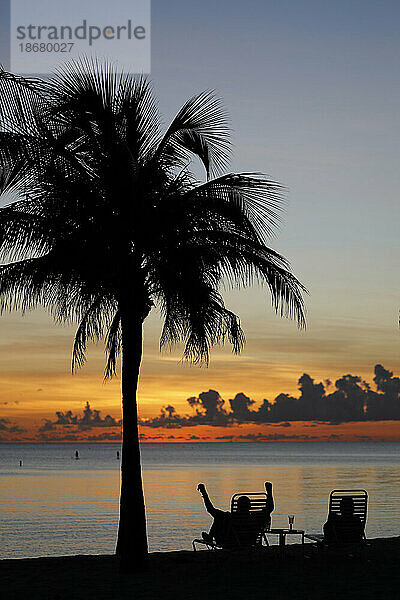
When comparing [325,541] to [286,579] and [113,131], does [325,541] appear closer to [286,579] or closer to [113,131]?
[286,579]

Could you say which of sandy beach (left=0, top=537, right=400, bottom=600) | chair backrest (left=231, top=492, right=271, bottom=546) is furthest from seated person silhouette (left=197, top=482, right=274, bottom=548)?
sandy beach (left=0, top=537, right=400, bottom=600)

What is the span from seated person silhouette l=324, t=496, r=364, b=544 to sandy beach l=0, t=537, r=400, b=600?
398mm

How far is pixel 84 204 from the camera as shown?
581 inches

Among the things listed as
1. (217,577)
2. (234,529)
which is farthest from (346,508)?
(217,577)

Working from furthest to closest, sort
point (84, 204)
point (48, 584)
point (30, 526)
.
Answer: point (30, 526) → point (84, 204) → point (48, 584)

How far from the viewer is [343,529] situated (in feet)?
50.9

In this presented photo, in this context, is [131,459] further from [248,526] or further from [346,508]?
[346,508]

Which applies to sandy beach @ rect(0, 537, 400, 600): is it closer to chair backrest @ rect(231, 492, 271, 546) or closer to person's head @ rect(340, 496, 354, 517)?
chair backrest @ rect(231, 492, 271, 546)

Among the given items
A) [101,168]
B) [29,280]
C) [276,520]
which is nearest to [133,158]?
[101,168]

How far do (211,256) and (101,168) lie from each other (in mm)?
2438

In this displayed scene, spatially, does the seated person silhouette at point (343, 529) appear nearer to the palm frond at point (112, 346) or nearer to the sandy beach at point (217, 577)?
the sandy beach at point (217, 577)

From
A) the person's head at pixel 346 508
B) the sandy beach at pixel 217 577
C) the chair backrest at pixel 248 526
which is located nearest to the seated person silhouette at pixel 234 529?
the chair backrest at pixel 248 526

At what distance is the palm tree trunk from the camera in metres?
14.9

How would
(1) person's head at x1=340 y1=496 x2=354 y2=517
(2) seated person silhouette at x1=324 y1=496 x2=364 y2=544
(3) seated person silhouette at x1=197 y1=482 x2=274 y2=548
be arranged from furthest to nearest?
(1) person's head at x1=340 y1=496 x2=354 y2=517, (2) seated person silhouette at x1=324 y1=496 x2=364 y2=544, (3) seated person silhouette at x1=197 y1=482 x2=274 y2=548
